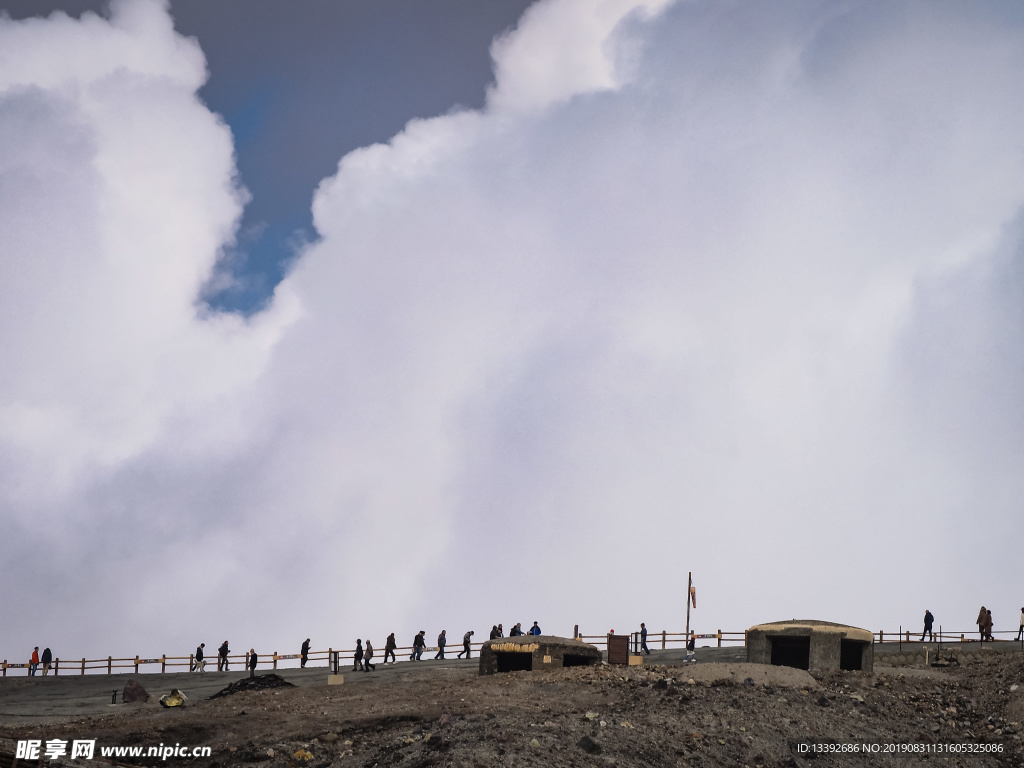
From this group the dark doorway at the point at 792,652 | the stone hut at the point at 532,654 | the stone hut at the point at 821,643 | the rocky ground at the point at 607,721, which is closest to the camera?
the rocky ground at the point at 607,721

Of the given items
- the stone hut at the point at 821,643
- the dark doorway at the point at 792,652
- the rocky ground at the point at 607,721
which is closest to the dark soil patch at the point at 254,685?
the rocky ground at the point at 607,721

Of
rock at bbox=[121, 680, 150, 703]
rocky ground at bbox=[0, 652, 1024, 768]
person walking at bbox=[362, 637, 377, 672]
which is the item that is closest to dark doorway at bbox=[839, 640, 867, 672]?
rocky ground at bbox=[0, 652, 1024, 768]

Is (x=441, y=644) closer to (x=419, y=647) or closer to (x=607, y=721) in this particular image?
(x=419, y=647)

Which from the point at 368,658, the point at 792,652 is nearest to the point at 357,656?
the point at 368,658

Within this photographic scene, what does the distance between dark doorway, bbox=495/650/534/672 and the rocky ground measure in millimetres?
1968

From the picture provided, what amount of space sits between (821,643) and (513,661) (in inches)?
431

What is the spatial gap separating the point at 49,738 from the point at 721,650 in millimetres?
29464

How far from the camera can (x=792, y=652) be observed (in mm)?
38688

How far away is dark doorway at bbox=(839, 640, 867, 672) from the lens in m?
36.0

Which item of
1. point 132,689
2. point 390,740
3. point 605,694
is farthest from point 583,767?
point 132,689

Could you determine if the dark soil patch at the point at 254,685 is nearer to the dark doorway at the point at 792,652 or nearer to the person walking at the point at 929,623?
the dark doorway at the point at 792,652

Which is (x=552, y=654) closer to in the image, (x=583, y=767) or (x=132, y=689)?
(x=583, y=767)

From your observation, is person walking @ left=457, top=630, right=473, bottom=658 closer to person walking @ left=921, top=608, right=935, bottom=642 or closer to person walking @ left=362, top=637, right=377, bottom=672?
person walking @ left=362, top=637, right=377, bottom=672

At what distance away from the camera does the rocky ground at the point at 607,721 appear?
2462 cm
